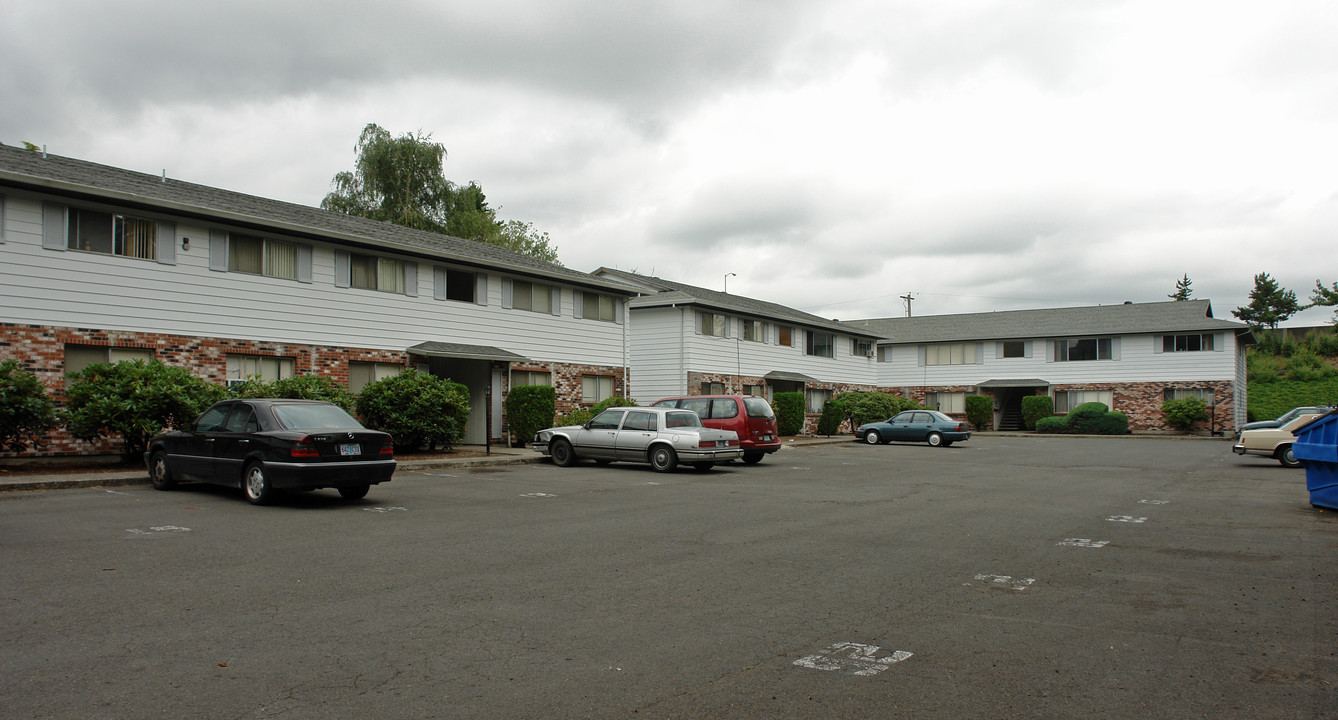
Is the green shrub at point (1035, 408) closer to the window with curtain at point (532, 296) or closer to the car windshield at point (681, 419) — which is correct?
the window with curtain at point (532, 296)

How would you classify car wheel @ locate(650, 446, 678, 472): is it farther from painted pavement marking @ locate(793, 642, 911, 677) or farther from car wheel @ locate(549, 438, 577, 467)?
painted pavement marking @ locate(793, 642, 911, 677)

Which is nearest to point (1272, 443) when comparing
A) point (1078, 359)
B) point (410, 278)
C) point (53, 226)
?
point (410, 278)

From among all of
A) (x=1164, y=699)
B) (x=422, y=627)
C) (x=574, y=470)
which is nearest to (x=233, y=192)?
(x=574, y=470)

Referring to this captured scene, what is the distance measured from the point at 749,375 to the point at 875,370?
48.3 ft

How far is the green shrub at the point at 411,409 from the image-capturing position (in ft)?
65.8

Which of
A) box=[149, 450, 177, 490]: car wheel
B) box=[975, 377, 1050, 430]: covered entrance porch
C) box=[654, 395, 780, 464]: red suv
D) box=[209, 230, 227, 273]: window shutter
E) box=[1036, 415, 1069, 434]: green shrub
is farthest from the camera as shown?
box=[975, 377, 1050, 430]: covered entrance porch

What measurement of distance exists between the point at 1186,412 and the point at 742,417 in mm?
33010

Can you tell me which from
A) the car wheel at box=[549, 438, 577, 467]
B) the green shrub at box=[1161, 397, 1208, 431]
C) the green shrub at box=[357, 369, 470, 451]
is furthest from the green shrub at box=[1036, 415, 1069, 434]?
the green shrub at box=[357, 369, 470, 451]

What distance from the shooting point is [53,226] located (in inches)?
663

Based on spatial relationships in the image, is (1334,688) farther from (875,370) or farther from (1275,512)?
(875,370)

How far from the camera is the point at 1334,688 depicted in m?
4.54

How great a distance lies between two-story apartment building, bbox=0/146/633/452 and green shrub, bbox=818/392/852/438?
46.4 feet

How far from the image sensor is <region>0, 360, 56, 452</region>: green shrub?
550 inches

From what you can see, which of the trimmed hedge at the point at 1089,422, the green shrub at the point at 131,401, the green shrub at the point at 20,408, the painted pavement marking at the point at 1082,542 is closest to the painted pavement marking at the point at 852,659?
the painted pavement marking at the point at 1082,542
